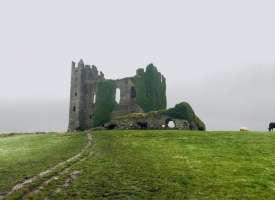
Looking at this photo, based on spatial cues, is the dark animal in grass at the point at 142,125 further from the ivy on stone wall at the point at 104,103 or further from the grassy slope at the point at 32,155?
the grassy slope at the point at 32,155

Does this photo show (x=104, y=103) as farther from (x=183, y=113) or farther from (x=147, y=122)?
(x=183, y=113)

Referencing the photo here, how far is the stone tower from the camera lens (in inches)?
3199

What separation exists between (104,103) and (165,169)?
193 ft

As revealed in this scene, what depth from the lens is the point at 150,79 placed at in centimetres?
8219

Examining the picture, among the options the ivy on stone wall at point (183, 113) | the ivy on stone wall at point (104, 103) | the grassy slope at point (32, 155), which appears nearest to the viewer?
the grassy slope at point (32, 155)

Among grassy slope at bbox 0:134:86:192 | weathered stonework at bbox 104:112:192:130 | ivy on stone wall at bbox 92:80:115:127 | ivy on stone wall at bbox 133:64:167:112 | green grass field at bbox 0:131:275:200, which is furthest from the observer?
ivy on stone wall at bbox 92:80:115:127

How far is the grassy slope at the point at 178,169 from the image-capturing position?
20.9 m

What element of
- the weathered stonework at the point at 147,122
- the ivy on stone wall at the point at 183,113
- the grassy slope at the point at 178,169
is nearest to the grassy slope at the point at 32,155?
the grassy slope at the point at 178,169

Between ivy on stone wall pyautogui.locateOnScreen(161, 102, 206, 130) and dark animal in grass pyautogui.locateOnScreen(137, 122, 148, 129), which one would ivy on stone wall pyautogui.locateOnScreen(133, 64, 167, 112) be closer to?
ivy on stone wall pyautogui.locateOnScreen(161, 102, 206, 130)

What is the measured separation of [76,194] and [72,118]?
226 feet

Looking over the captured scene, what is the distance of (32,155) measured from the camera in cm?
3272

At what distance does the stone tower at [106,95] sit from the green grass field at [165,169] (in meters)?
40.1

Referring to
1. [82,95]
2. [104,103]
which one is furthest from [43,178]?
[82,95]

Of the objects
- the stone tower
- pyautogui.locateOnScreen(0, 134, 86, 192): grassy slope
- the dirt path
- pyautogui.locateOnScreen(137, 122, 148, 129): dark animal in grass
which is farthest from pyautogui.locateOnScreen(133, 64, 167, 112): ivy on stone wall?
the dirt path
